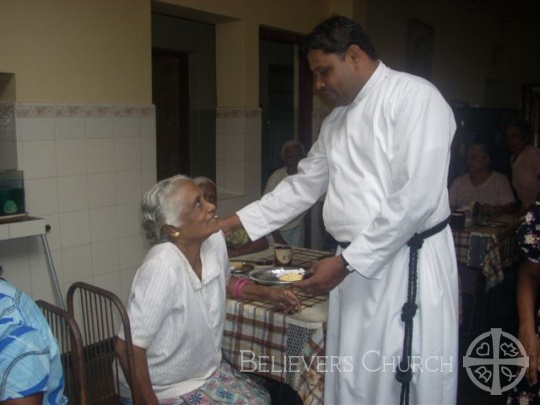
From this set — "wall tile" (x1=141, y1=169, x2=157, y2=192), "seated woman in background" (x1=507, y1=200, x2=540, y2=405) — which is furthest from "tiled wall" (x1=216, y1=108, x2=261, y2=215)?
"seated woman in background" (x1=507, y1=200, x2=540, y2=405)

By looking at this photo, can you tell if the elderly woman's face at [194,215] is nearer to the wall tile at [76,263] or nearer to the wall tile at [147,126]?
the wall tile at [76,263]

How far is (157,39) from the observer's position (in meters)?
5.12

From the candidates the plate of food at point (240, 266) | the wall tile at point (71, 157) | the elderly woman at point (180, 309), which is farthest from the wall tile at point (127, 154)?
the elderly woman at point (180, 309)

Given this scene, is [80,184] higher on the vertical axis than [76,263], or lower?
higher

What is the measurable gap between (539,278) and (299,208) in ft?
2.67

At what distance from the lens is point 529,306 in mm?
1624

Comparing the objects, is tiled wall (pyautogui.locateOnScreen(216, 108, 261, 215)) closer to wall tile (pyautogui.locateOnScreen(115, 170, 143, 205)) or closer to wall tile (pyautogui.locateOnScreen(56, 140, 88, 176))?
wall tile (pyautogui.locateOnScreen(115, 170, 143, 205))

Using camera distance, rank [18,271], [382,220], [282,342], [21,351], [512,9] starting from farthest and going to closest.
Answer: [512,9] < [18,271] < [282,342] < [382,220] < [21,351]

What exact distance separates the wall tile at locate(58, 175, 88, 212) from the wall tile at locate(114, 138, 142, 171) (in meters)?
0.26

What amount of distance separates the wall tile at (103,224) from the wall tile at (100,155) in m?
0.24

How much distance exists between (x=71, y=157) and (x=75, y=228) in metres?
0.40

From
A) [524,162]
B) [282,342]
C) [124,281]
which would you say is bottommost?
[124,281]

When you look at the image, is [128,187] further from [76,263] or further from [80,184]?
[76,263]

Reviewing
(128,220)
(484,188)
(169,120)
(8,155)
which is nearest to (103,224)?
(128,220)
